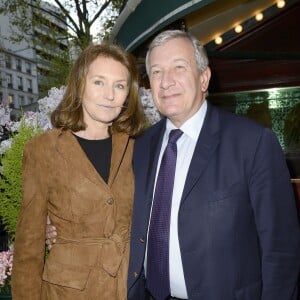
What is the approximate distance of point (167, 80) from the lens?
A: 213cm

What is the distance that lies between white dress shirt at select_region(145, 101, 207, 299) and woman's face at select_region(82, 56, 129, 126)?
0.36 metres

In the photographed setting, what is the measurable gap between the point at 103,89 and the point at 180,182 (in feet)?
2.10

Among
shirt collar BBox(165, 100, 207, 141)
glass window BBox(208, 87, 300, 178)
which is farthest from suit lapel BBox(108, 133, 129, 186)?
glass window BBox(208, 87, 300, 178)

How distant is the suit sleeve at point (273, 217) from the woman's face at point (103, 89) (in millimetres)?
810

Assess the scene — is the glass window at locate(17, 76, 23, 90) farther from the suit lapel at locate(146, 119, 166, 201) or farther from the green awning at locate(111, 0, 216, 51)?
the suit lapel at locate(146, 119, 166, 201)

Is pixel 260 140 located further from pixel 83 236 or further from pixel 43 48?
pixel 43 48

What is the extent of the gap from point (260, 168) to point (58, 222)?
1.05 m

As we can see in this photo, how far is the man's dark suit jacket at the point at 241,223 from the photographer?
1.86 meters

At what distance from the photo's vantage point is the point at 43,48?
1778cm

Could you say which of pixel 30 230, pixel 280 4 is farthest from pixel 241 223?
pixel 280 4

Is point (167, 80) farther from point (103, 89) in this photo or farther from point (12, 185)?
point (12, 185)

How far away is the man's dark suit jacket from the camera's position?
1861 mm

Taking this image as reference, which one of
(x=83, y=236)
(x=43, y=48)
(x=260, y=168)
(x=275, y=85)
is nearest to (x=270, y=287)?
(x=260, y=168)

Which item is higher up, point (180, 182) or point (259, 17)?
point (259, 17)
